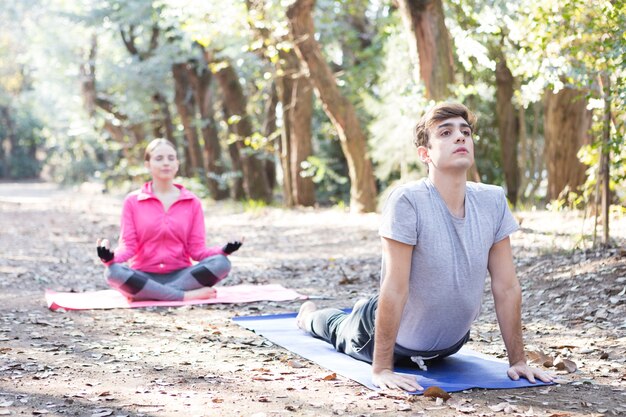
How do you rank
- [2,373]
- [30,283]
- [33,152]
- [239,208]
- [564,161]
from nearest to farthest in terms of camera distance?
[2,373], [30,283], [564,161], [239,208], [33,152]

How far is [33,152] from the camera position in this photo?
62.4m

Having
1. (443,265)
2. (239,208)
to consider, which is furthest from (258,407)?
(239,208)

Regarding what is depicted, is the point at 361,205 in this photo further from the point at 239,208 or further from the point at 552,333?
the point at 552,333

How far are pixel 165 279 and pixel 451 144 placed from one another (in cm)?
442

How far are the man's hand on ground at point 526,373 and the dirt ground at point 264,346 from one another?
0.09m

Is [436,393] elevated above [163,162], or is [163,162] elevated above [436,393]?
[163,162]

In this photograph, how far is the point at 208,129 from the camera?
937 inches

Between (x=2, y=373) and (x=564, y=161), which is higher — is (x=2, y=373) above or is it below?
below

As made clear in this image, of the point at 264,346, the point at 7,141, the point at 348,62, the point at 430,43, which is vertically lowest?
the point at 264,346

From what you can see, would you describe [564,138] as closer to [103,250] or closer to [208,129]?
[103,250]

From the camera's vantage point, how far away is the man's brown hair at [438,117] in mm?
4820

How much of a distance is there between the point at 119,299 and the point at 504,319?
14.8ft

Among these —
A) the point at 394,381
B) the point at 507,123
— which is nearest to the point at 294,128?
the point at 507,123

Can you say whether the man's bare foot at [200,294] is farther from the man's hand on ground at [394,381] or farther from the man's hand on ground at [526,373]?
the man's hand on ground at [526,373]
